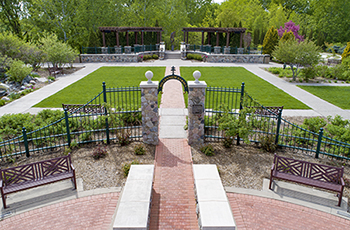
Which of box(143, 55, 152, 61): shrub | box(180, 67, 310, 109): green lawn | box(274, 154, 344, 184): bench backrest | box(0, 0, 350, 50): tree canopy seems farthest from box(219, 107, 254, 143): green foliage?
box(143, 55, 152, 61): shrub

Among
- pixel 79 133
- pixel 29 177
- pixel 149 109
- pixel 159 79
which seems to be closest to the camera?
pixel 29 177

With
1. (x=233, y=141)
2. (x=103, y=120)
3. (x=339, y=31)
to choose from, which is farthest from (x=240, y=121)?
(x=339, y=31)

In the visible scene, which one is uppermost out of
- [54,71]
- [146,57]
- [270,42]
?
[270,42]

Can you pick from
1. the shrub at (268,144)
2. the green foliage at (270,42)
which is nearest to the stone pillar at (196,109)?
the shrub at (268,144)

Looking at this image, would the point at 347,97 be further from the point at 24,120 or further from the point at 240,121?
the point at 24,120

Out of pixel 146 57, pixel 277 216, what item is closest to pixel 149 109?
pixel 277 216

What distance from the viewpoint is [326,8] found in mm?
55094

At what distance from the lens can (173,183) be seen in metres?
7.46

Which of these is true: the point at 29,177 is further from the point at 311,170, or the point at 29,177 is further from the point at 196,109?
the point at 311,170

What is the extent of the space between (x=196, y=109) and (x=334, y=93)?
13.5 metres

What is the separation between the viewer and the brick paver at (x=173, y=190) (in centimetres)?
607

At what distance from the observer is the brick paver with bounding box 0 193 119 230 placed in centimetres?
595

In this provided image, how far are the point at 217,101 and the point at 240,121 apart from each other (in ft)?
19.2

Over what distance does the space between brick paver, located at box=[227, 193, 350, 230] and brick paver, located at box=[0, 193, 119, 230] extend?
304 cm
